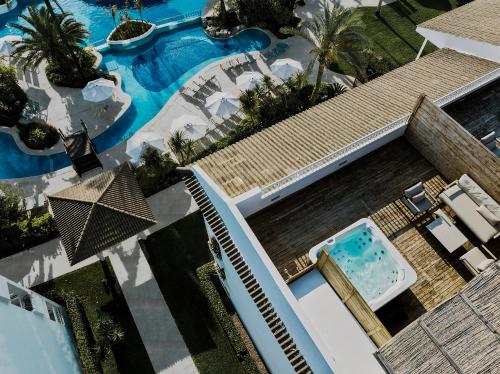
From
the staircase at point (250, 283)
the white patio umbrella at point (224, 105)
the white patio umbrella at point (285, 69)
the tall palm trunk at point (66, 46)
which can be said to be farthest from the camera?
the white patio umbrella at point (285, 69)

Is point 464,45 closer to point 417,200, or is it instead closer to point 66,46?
point 417,200

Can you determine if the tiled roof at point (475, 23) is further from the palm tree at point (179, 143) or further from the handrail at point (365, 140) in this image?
the palm tree at point (179, 143)

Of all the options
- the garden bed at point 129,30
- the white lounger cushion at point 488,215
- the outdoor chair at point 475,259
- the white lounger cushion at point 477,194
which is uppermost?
the garden bed at point 129,30

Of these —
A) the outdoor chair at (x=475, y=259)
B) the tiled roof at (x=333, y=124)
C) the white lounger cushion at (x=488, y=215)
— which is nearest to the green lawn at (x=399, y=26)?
the tiled roof at (x=333, y=124)

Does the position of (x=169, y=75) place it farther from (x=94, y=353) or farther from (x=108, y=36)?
(x=94, y=353)

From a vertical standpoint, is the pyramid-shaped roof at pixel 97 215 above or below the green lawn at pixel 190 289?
above

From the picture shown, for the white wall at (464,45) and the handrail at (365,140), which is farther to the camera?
the white wall at (464,45)

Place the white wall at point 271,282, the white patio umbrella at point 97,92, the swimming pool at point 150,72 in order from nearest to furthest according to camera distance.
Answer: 1. the white wall at point 271,282
2. the swimming pool at point 150,72
3. the white patio umbrella at point 97,92
